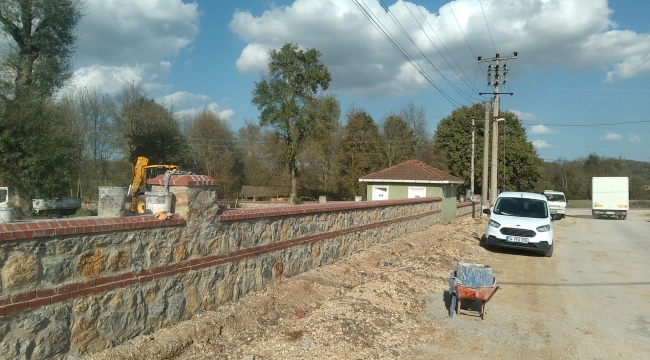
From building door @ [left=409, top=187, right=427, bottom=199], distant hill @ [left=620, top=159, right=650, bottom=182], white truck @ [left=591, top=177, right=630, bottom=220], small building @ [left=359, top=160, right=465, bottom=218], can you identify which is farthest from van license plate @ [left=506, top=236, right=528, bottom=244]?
distant hill @ [left=620, top=159, right=650, bottom=182]

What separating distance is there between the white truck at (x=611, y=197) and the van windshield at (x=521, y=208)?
2619 centimetres

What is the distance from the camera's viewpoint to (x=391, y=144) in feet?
155

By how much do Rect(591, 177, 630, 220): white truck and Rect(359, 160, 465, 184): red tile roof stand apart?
665 inches

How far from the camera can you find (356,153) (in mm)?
46469

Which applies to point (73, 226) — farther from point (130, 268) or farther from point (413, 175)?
point (413, 175)

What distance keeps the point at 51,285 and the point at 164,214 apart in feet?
5.09

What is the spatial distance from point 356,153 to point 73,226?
42.4 metres

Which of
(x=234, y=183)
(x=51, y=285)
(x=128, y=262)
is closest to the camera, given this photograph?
(x=51, y=285)

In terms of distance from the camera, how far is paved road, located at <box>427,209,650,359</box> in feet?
19.6

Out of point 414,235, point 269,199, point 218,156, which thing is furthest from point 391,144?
point 414,235

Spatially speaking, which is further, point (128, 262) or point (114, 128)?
point (114, 128)

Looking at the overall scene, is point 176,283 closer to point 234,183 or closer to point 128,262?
point 128,262

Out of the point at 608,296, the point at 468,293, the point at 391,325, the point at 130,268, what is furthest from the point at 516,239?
the point at 130,268

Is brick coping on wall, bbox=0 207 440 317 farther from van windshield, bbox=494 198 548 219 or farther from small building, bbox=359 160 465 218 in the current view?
small building, bbox=359 160 465 218
